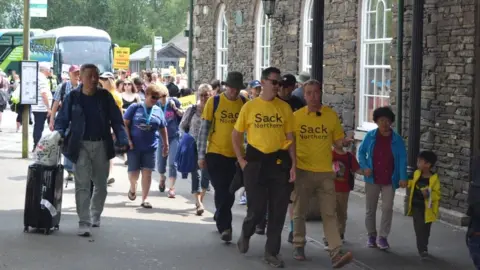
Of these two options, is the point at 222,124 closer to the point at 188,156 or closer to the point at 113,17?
the point at 188,156

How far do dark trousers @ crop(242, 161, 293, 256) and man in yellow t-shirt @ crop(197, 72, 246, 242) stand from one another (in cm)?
103

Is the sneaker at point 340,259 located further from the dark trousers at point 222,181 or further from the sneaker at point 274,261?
the dark trousers at point 222,181

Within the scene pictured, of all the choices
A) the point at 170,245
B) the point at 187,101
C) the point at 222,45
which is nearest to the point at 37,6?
the point at 222,45

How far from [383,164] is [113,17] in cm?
7707

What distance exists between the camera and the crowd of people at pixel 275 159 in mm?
9414

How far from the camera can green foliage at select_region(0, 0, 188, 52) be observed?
8394 centimetres

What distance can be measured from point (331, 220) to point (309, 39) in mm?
9198

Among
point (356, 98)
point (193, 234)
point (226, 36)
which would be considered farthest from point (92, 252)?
point (226, 36)

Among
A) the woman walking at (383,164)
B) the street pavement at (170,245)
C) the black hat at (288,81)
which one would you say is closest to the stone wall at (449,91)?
the street pavement at (170,245)

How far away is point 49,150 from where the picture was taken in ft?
34.8

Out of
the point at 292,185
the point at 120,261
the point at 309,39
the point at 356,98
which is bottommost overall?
the point at 120,261

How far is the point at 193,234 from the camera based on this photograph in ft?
36.8

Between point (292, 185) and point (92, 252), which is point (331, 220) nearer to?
point (292, 185)

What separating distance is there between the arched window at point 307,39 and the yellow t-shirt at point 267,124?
8.84 m
